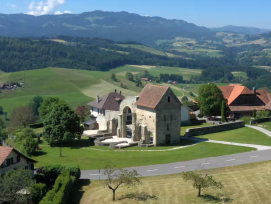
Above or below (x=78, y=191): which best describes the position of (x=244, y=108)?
above

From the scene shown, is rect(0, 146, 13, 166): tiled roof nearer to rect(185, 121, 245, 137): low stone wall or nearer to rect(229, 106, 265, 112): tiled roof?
rect(185, 121, 245, 137): low stone wall

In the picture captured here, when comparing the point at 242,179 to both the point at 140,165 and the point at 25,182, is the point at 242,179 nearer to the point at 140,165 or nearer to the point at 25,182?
the point at 140,165

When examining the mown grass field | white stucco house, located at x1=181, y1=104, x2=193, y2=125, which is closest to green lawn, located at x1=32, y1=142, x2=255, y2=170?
the mown grass field

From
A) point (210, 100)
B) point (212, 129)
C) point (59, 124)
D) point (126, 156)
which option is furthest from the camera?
point (210, 100)

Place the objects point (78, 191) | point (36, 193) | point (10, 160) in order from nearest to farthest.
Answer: point (36, 193)
point (78, 191)
point (10, 160)

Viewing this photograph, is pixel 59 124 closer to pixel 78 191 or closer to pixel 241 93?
pixel 78 191

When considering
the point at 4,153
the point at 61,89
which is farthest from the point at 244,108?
the point at 61,89

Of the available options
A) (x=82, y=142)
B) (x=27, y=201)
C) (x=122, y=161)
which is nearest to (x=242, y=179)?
(x=122, y=161)
